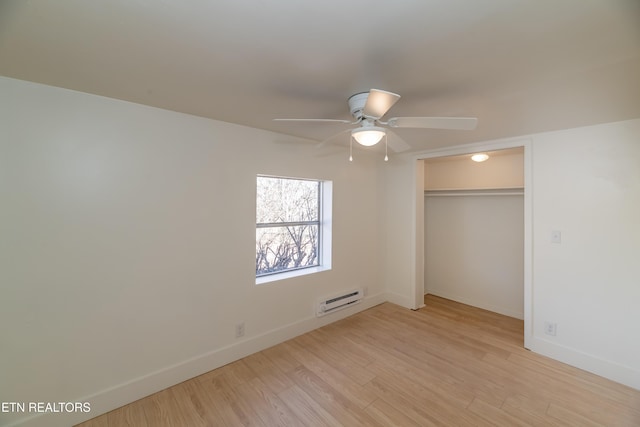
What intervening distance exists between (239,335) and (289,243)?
111 cm

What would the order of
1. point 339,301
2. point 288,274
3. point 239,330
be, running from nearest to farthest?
point 239,330 → point 288,274 → point 339,301

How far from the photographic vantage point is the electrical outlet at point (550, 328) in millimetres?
2559

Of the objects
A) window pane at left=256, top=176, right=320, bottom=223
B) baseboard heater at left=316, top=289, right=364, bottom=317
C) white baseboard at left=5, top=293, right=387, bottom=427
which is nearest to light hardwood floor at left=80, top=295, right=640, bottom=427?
white baseboard at left=5, top=293, right=387, bottom=427

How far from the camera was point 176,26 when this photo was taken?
1.13 m

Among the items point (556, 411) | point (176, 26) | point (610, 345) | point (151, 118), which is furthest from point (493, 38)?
point (610, 345)

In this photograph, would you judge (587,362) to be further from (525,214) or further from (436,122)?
(436,122)

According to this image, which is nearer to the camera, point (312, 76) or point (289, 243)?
Result: point (312, 76)

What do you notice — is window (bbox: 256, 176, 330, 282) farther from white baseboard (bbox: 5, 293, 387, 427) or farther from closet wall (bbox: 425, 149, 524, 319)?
closet wall (bbox: 425, 149, 524, 319)

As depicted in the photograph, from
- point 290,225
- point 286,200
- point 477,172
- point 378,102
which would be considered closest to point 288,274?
point 290,225

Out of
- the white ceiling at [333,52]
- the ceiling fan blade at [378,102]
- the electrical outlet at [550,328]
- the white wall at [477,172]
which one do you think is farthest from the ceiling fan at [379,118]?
the electrical outlet at [550,328]

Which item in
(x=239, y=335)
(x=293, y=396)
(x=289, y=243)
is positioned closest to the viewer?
(x=293, y=396)

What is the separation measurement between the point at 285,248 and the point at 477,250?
294cm

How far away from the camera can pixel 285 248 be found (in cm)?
307

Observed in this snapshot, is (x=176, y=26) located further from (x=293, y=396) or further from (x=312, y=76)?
(x=293, y=396)
